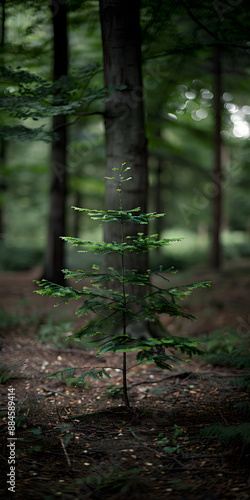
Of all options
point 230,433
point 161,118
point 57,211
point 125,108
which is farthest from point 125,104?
point 161,118

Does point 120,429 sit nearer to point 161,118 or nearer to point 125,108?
point 125,108

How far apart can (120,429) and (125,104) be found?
3.98m

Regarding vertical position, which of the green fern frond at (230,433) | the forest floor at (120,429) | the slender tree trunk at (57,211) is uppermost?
the slender tree trunk at (57,211)

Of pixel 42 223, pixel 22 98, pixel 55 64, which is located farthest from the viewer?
pixel 42 223

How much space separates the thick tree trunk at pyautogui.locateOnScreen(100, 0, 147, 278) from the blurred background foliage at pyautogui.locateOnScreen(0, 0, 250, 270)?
28 centimetres

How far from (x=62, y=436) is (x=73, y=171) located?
1123 centimetres

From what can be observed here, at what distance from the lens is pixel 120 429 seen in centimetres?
304

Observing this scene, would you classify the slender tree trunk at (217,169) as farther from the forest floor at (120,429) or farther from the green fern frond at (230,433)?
the green fern frond at (230,433)

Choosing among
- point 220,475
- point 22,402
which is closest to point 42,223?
point 22,402

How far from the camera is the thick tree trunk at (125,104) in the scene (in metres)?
4.54

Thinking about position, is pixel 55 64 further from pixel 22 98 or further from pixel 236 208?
pixel 236 208

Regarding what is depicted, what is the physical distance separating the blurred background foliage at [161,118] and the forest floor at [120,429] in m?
3.08

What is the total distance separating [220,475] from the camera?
2.36 m

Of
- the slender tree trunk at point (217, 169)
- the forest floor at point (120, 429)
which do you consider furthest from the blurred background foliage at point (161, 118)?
the forest floor at point (120, 429)
